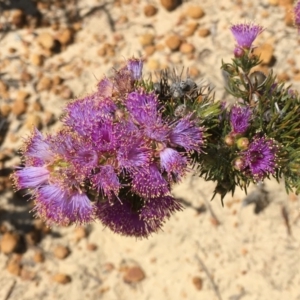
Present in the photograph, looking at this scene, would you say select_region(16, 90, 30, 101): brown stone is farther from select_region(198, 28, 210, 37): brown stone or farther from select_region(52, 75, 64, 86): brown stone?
select_region(198, 28, 210, 37): brown stone

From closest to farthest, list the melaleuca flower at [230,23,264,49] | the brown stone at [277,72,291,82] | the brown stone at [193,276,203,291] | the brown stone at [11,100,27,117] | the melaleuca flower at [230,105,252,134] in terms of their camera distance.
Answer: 1. the melaleuca flower at [230,105,252,134]
2. the melaleuca flower at [230,23,264,49]
3. the brown stone at [193,276,203,291]
4. the brown stone at [277,72,291,82]
5. the brown stone at [11,100,27,117]

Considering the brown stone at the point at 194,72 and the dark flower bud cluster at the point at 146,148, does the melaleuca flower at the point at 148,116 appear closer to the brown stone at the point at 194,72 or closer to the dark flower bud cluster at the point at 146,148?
the dark flower bud cluster at the point at 146,148

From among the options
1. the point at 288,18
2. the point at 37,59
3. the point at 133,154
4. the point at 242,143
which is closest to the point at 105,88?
the point at 133,154

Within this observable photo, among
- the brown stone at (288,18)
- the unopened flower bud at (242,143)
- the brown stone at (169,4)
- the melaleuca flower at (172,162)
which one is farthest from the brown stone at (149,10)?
the melaleuca flower at (172,162)

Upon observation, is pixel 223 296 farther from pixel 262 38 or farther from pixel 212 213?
pixel 262 38

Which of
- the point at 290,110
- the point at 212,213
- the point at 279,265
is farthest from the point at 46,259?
the point at 290,110

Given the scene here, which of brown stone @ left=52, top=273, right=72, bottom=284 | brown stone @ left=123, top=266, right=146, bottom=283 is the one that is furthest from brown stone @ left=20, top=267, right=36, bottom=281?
brown stone @ left=123, top=266, right=146, bottom=283
